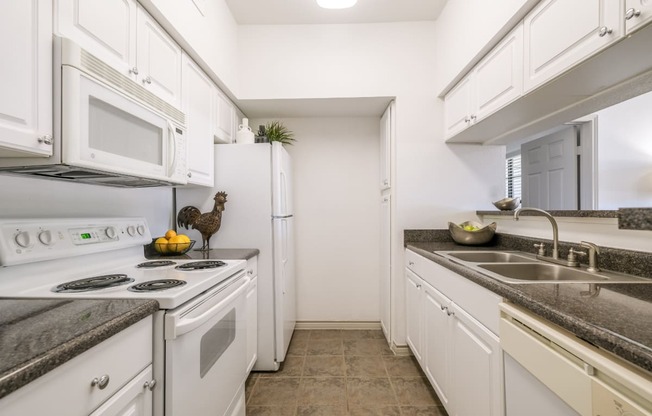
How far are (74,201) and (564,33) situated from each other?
7.16ft

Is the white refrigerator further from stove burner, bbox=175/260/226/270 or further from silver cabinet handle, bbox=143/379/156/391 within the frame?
silver cabinet handle, bbox=143/379/156/391

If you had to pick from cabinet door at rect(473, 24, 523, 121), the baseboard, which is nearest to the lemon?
the baseboard

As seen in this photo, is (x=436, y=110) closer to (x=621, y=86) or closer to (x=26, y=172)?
(x=621, y=86)

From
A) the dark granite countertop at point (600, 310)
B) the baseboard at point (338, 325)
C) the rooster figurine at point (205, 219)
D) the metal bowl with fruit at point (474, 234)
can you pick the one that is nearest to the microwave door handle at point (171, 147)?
the rooster figurine at point (205, 219)

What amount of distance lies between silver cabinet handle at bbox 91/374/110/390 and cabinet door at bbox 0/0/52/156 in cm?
64

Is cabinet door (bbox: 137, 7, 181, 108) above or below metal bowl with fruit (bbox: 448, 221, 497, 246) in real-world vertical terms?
above

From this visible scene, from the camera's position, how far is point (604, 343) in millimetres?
594

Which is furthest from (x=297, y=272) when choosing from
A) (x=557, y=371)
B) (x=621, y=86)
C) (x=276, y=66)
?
(x=621, y=86)

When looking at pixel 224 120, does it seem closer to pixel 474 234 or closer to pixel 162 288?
pixel 162 288

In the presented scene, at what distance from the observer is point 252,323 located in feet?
6.53

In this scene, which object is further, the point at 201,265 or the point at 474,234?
the point at 474,234

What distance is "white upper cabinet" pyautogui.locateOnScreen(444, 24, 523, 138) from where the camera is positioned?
1439 mm

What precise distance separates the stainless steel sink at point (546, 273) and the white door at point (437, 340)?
31 centimetres

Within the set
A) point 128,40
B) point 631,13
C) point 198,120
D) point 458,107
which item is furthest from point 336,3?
point 631,13
